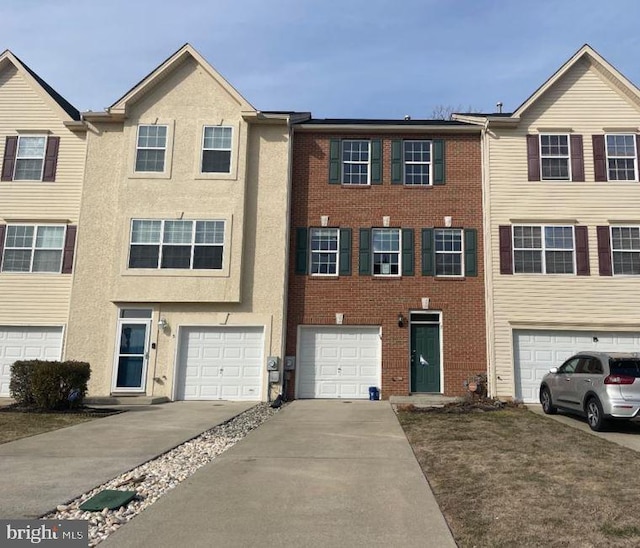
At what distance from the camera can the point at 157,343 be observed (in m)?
15.6

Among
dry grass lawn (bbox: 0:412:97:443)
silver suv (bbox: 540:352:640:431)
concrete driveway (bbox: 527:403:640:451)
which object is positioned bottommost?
dry grass lawn (bbox: 0:412:97:443)

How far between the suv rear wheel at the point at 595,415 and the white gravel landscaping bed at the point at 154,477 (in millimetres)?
6946

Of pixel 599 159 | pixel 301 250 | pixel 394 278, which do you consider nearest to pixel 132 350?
pixel 301 250

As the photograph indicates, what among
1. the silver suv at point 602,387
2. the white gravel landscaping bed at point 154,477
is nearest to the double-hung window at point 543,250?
the silver suv at point 602,387

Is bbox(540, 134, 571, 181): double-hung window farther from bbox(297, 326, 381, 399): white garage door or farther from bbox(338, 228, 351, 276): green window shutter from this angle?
bbox(297, 326, 381, 399): white garage door

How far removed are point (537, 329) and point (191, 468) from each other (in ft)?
38.3

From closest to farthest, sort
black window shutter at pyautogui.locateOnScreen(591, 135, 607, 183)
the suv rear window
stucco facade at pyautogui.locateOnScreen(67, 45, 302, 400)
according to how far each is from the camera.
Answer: the suv rear window → stucco facade at pyautogui.locateOnScreen(67, 45, 302, 400) → black window shutter at pyautogui.locateOnScreen(591, 135, 607, 183)

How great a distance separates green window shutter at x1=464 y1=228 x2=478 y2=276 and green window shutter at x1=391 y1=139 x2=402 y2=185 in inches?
109

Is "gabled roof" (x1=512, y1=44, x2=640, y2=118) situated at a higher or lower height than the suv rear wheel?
higher

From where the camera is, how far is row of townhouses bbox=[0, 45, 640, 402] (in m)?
15.5

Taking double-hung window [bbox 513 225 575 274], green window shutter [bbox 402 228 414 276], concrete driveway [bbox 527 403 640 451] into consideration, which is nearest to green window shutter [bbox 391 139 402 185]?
green window shutter [bbox 402 228 414 276]

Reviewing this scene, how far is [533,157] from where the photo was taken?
636 inches

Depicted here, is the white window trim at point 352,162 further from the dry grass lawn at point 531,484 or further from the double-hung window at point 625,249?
the dry grass lawn at point 531,484

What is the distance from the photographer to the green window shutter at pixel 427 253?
16016 millimetres
